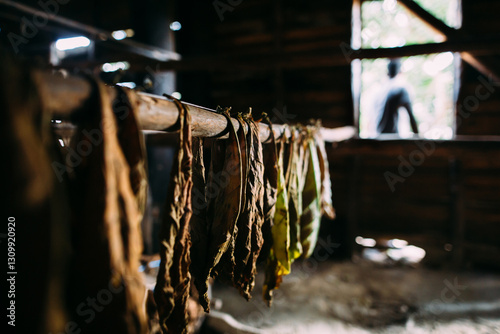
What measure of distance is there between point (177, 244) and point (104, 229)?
38 cm

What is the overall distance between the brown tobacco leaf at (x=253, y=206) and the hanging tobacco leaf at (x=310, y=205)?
2.70 ft

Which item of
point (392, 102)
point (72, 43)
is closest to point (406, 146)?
point (392, 102)

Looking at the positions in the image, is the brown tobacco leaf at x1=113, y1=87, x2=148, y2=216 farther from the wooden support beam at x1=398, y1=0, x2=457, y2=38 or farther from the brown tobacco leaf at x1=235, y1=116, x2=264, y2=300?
the wooden support beam at x1=398, y1=0, x2=457, y2=38

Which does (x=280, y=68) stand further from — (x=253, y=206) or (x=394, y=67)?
(x=253, y=206)

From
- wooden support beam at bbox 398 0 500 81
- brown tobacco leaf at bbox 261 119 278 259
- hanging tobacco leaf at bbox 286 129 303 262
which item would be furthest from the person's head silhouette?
brown tobacco leaf at bbox 261 119 278 259

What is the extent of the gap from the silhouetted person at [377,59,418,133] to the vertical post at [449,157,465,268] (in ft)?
4.22

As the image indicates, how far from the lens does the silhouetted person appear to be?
617 centimetres

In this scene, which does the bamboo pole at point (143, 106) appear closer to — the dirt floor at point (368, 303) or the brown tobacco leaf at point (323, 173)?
the brown tobacco leaf at point (323, 173)

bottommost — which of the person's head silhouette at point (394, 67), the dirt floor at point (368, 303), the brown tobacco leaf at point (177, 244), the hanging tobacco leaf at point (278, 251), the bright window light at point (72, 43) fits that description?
the dirt floor at point (368, 303)

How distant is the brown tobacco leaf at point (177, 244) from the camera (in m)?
1.13

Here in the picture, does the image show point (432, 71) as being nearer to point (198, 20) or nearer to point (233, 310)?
point (198, 20)

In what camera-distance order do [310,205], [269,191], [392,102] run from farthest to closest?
[392,102], [310,205], [269,191]

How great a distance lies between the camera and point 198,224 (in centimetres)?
164

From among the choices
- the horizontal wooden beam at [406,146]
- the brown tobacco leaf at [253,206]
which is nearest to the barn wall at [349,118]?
the horizontal wooden beam at [406,146]
